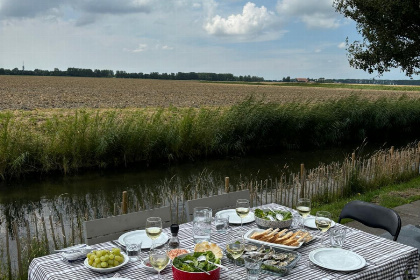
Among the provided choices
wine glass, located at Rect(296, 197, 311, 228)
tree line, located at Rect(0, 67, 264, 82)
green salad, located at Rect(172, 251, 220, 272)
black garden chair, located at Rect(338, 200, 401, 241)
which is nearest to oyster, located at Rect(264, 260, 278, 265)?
green salad, located at Rect(172, 251, 220, 272)

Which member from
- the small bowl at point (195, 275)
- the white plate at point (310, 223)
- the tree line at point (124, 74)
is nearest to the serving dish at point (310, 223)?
the white plate at point (310, 223)

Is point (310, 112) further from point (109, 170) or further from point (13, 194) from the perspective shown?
point (13, 194)

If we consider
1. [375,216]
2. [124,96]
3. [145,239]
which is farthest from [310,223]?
[124,96]

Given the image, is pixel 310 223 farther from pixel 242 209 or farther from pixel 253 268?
pixel 253 268

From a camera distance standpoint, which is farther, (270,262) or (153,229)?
(153,229)

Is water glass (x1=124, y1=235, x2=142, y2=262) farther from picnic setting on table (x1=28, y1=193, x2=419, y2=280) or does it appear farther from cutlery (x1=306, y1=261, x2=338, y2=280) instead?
cutlery (x1=306, y1=261, x2=338, y2=280)

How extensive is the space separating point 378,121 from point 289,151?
6.90 meters

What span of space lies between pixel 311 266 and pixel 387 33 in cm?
1676

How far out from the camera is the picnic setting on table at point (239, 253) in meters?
2.71

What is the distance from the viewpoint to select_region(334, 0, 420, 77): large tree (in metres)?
16.1

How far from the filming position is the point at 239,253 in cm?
283

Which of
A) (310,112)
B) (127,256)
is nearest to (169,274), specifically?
(127,256)

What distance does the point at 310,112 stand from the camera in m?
18.7

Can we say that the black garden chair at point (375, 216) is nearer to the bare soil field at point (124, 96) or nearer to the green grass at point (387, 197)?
the green grass at point (387, 197)
